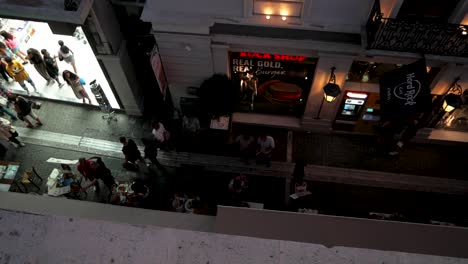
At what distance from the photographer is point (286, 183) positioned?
12.5 m

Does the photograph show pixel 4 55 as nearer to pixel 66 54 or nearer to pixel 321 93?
pixel 66 54

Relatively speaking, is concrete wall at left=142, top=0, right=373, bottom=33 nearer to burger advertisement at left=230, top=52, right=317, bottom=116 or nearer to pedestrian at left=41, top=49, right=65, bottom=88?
burger advertisement at left=230, top=52, right=317, bottom=116

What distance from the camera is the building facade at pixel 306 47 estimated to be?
9344 millimetres

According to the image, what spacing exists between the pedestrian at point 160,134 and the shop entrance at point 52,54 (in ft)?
8.11

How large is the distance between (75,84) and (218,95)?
16.9 ft

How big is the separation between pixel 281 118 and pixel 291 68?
8.16ft

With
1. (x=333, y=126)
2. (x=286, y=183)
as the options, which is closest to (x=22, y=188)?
(x=286, y=183)

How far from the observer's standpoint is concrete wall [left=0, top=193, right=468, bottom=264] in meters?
2.73

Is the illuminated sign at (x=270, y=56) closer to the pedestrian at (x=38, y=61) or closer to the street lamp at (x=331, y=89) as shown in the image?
the street lamp at (x=331, y=89)

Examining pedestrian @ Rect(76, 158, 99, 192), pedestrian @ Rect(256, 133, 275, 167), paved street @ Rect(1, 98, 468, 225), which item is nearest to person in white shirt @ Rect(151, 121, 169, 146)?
paved street @ Rect(1, 98, 468, 225)

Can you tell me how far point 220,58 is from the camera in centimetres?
1125

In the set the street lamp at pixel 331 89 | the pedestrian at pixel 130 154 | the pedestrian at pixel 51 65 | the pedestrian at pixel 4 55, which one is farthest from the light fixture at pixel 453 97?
the pedestrian at pixel 4 55

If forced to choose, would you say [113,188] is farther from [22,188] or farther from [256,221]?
[256,221]

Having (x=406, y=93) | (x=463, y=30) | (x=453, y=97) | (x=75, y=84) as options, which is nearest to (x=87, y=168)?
(x=75, y=84)
